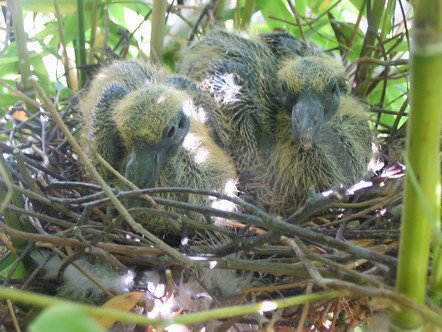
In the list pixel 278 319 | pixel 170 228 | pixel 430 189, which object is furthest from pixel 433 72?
pixel 170 228

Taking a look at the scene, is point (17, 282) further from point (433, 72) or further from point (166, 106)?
point (433, 72)

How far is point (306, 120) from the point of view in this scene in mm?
1204

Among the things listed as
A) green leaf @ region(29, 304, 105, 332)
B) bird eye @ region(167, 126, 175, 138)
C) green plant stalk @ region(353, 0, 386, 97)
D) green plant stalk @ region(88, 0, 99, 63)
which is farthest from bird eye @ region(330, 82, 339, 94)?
green leaf @ region(29, 304, 105, 332)

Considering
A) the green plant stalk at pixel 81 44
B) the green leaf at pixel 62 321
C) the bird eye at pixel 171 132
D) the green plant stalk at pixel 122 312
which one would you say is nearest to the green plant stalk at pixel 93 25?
the green plant stalk at pixel 81 44

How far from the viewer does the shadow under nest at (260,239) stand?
768mm

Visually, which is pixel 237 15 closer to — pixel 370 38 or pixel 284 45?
pixel 284 45

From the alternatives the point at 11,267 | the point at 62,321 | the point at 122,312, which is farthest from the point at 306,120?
the point at 62,321

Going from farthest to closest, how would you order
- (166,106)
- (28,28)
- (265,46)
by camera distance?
(28,28)
(265,46)
(166,106)

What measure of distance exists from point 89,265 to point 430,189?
71 centimetres

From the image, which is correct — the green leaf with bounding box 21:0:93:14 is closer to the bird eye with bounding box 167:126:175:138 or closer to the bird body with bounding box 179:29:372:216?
the bird body with bounding box 179:29:372:216

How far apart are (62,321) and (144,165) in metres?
0.78

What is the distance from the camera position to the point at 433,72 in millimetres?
442

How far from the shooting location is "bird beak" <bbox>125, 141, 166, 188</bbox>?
41.3 inches

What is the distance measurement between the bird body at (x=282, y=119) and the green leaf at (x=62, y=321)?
3.21ft
